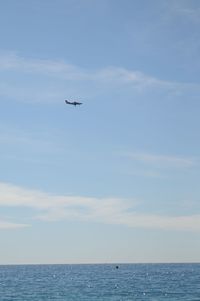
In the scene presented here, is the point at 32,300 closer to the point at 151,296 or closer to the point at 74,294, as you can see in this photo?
the point at 74,294

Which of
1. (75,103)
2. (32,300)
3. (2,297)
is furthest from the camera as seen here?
(2,297)

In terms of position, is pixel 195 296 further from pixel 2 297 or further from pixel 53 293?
pixel 2 297

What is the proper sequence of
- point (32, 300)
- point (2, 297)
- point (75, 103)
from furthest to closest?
point (2, 297), point (32, 300), point (75, 103)

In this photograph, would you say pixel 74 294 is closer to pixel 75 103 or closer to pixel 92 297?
pixel 92 297

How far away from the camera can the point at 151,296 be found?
91.6 m

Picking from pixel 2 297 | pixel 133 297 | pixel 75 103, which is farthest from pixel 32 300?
pixel 75 103

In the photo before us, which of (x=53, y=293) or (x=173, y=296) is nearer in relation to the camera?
(x=173, y=296)

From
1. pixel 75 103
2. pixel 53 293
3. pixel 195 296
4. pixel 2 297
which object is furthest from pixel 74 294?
pixel 75 103

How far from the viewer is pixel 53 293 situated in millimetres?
99688

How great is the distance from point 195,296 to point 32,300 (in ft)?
85.8

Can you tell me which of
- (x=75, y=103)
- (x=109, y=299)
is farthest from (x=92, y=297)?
(x=75, y=103)

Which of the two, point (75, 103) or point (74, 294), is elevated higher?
point (75, 103)

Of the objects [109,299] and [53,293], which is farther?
[53,293]

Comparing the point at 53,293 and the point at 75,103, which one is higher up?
the point at 75,103
